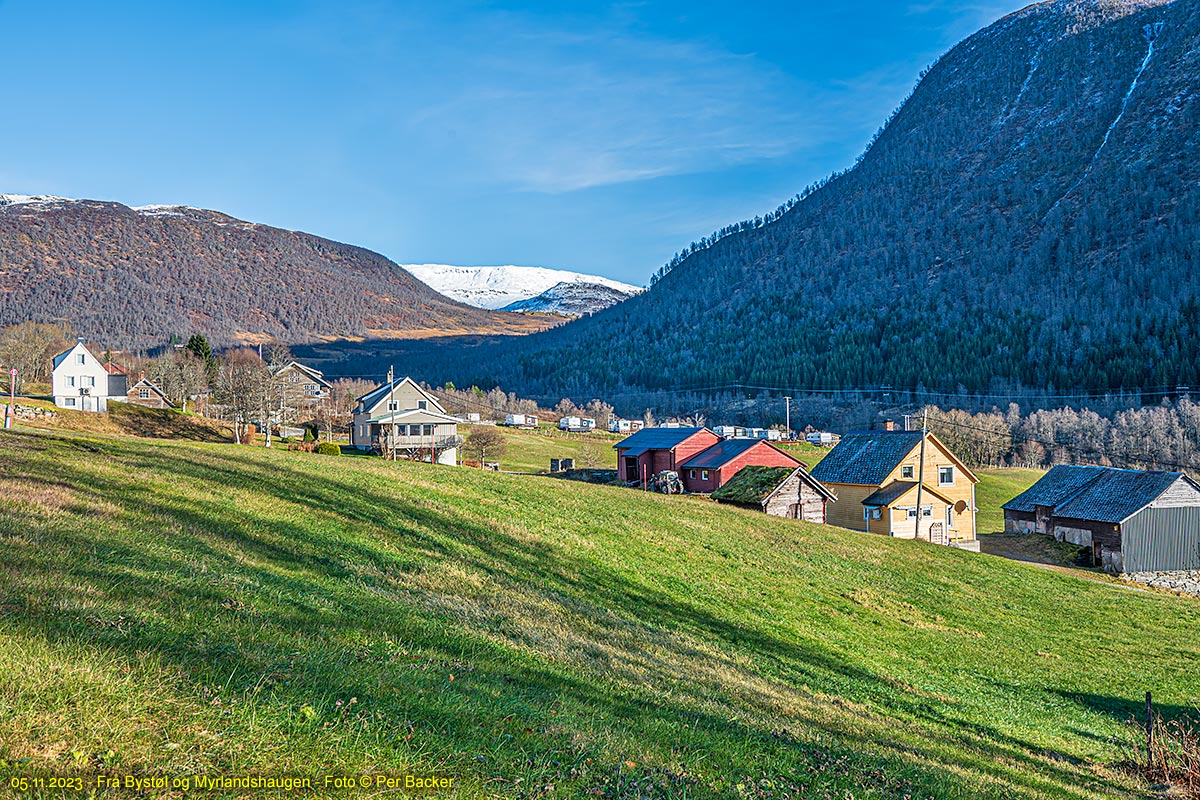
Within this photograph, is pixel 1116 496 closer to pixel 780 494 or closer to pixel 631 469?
pixel 780 494

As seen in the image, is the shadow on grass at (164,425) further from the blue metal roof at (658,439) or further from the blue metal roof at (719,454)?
the blue metal roof at (719,454)

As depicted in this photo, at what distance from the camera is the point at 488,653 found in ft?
32.8

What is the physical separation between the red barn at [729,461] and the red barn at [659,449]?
201 cm

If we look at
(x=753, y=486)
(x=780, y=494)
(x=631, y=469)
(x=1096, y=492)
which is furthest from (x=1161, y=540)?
(x=631, y=469)

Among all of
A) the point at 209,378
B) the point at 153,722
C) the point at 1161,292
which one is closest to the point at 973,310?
the point at 1161,292

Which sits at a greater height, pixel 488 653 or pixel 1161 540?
pixel 488 653

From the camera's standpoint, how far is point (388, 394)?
2987 inches

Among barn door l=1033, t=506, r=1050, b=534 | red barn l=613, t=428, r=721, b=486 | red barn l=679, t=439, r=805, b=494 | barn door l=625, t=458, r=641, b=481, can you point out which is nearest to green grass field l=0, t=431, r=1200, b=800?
barn door l=1033, t=506, r=1050, b=534

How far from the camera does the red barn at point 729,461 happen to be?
5888 cm

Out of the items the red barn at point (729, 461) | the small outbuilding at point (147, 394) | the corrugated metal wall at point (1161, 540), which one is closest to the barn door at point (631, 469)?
the red barn at point (729, 461)

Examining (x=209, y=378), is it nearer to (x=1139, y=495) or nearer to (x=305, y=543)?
(x=305, y=543)

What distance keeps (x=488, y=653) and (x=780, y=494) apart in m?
38.7

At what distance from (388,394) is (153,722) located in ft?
239

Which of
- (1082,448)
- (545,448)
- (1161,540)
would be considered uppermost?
(545,448)
